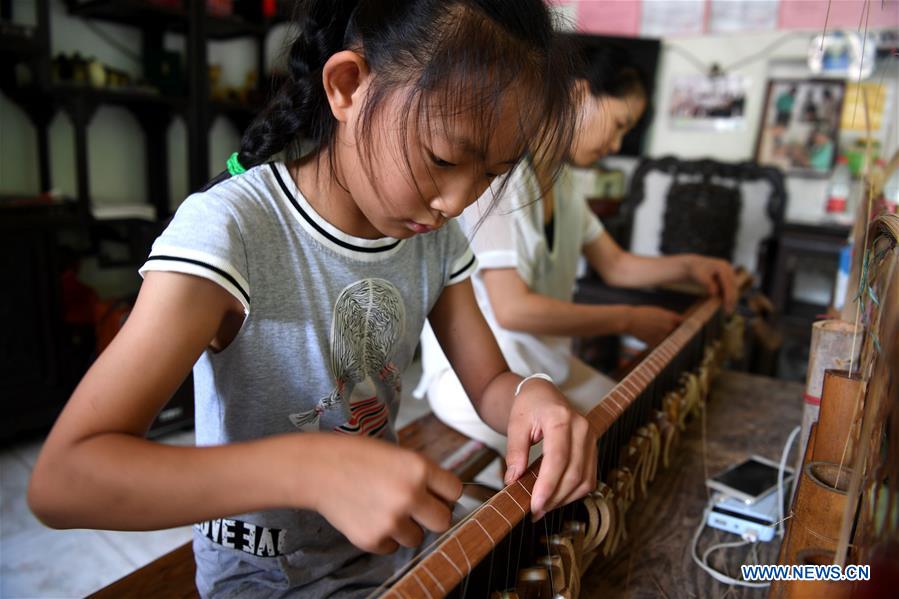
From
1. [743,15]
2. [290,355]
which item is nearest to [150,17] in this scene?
[290,355]

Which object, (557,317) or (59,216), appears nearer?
(557,317)

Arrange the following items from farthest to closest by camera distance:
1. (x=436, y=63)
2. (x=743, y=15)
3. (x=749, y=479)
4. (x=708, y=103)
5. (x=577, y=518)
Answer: (x=708, y=103)
(x=743, y=15)
(x=749, y=479)
(x=577, y=518)
(x=436, y=63)

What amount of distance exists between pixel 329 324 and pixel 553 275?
0.98m

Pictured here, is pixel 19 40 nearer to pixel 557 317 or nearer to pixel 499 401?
pixel 557 317

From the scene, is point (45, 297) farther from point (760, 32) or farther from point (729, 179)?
point (760, 32)

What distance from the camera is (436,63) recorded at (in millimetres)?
612

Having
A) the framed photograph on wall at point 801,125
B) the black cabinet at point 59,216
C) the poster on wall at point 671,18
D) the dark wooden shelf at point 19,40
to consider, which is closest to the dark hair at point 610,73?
the black cabinet at point 59,216

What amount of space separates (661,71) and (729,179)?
80 cm

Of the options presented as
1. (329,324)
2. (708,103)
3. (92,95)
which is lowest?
(329,324)

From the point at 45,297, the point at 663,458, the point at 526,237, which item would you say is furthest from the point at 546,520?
the point at 45,297

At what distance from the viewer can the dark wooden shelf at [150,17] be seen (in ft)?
7.70

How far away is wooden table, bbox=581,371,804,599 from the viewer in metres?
0.77

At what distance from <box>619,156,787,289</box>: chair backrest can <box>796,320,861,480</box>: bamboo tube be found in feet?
8.25

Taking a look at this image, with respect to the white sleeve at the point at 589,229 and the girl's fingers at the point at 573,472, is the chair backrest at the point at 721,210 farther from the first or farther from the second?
the girl's fingers at the point at 573,472
